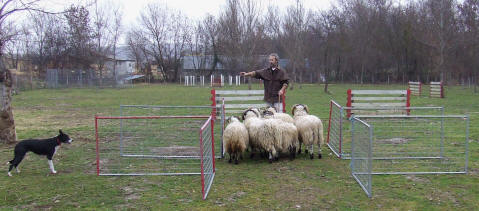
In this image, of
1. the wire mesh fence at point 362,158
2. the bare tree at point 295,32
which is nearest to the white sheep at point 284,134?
the wire mesh fence at point 362,158

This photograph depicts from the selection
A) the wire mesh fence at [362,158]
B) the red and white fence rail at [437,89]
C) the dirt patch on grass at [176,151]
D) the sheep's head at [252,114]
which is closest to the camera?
the wire mesh fence at [362,158]

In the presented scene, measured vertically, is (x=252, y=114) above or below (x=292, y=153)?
above

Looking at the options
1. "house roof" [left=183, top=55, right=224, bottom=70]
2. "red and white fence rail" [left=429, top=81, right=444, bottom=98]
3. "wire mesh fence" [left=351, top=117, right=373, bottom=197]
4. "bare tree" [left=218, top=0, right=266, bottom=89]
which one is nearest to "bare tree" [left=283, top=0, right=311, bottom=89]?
"bare tree" [left=218, top=0, right=266, bottom=89]

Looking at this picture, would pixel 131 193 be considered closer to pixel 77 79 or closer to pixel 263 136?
pixel 263 136

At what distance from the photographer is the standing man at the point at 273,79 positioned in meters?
9.20

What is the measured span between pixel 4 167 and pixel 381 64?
171 feet

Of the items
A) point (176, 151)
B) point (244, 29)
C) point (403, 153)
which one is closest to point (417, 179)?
point (403, 153)

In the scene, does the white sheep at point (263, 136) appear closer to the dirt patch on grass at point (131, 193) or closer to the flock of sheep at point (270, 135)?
the flock of sheep at point (270, 135)

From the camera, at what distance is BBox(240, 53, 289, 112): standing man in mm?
9195

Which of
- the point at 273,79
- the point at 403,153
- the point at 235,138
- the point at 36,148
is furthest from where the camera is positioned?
the point at 273,79

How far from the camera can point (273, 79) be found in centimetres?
931

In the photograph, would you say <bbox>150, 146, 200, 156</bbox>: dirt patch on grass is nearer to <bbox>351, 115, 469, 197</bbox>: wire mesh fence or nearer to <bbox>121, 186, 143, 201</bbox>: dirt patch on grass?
<bbox>121, 186, 143, 201</bbox>: dirt patch on grass

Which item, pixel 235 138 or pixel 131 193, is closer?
pixel 131 193

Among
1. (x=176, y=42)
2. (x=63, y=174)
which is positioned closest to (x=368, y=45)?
(x=176, y=42)
